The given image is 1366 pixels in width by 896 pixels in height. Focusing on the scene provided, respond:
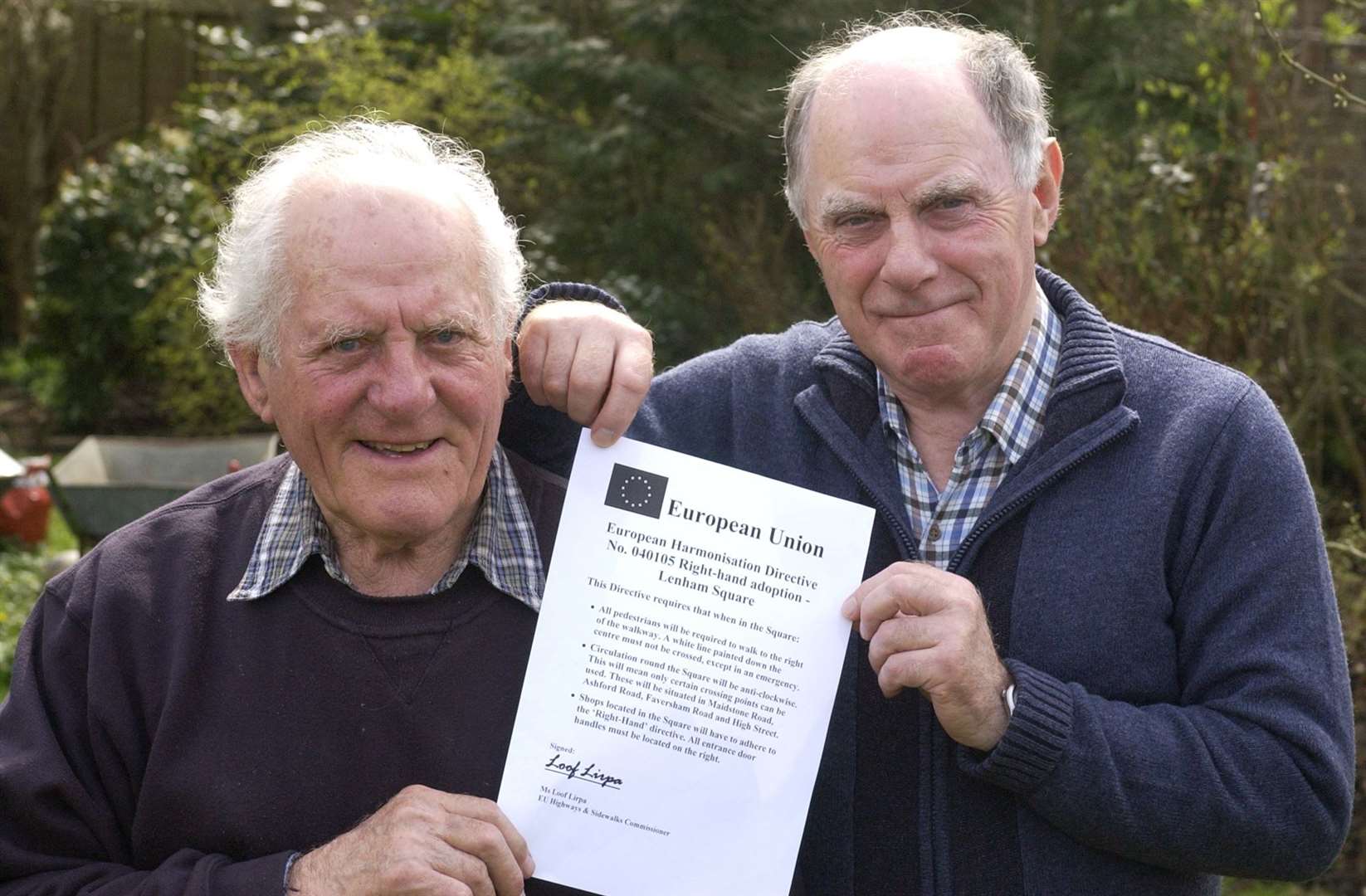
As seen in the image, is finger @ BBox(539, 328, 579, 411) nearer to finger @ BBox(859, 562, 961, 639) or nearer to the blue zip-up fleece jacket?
the blue zip-up fleece jacket

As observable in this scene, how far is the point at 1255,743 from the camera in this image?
2.09 meters

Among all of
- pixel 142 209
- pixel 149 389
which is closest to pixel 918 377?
pixel 142 209

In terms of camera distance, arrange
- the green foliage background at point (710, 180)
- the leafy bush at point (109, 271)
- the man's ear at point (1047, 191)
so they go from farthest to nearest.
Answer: the leafy bush at point (109, 271) → the green foliage background at point (710, 180) → the man's ear at point (1047, 191)

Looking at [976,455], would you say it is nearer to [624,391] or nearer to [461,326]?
[624,391]

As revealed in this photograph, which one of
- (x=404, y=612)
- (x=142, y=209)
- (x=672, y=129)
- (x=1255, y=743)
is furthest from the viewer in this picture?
(x=142, y=209)

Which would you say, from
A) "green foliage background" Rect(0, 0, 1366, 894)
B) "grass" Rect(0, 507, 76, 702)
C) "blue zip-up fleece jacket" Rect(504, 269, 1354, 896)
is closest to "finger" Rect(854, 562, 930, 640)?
"blue zip-up fleece jacket" Rect(504, 269, 1354, 896)

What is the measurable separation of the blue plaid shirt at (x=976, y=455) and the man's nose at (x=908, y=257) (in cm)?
25

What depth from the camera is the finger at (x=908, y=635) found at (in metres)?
2.03

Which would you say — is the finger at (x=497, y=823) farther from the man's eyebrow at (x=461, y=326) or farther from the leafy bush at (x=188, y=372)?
the leafy bush at (x=188, y=372)

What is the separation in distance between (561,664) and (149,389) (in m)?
8.43

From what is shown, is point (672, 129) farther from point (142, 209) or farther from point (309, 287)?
point (309, 287)

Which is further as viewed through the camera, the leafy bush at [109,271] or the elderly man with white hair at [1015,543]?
the leafy bush at [109,271]

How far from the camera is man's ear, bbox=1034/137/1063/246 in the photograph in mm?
2496

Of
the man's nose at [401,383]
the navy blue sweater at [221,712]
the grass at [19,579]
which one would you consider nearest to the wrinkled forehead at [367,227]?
the man's nose at [401,383]
